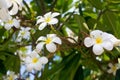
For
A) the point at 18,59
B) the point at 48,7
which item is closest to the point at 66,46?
the point at 18,59

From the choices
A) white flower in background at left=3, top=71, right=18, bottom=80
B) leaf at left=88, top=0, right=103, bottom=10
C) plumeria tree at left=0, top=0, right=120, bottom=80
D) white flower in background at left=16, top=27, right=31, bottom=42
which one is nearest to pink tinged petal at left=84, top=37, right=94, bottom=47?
plumeria tree at left=0, top=0, right=120, bottom=80

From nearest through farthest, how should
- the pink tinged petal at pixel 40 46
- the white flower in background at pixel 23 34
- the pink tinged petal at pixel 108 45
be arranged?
the pink tinged petal at pixel 108 45
the pink tinged petal at pixel 40 46
the white flower in background at pixel 23 34

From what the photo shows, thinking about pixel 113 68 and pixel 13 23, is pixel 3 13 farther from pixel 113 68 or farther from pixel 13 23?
pixel 113 68

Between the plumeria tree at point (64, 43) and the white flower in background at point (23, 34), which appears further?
the white flower in background at point (23, 34)

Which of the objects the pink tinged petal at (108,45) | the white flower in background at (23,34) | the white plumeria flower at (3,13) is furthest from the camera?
the white flower in background at (23,34)

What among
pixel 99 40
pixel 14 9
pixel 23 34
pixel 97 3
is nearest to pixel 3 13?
pixel 14 9

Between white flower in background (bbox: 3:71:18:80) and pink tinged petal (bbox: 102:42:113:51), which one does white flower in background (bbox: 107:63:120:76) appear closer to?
pink tinged petal (bbox: 102:42:113:51)

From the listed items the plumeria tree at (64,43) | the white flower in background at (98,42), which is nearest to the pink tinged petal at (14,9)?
the plumeria tree at (64,43)

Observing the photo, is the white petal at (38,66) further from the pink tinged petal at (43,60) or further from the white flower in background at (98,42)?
the white flower in background at (98,42)

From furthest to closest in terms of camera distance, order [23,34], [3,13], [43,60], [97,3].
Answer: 1. [23,34]
2. [97,3]
3. [43,60]
4. [3,13]
